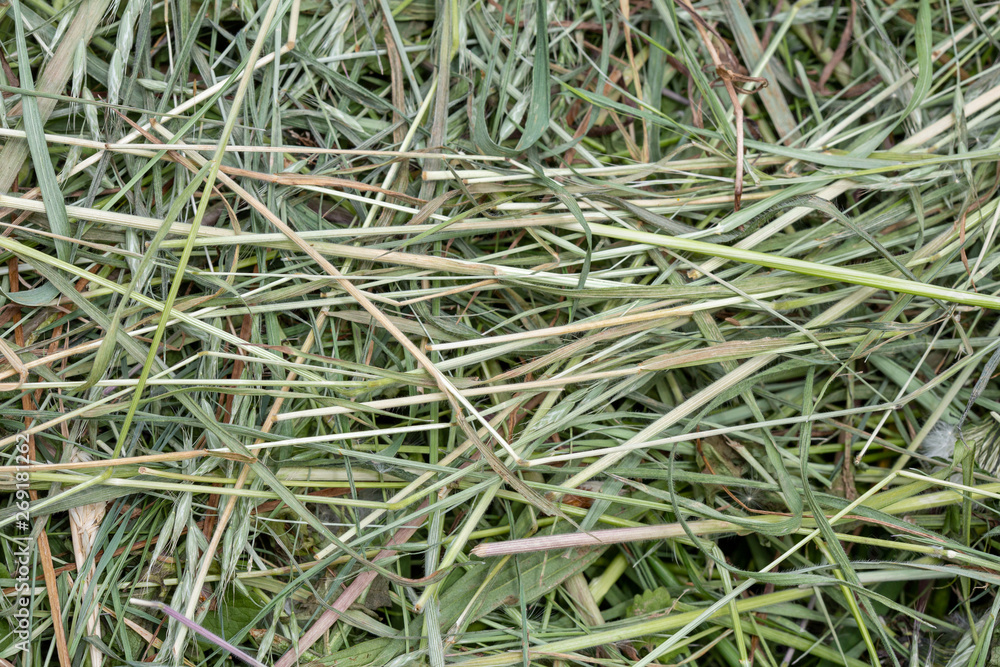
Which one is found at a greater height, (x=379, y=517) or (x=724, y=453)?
(x=724, y=453)

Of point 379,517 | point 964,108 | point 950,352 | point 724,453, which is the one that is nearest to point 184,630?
point 379,517

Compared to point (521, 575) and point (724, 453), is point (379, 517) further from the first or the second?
point (724, 453)

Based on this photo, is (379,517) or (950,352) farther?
(950,352)

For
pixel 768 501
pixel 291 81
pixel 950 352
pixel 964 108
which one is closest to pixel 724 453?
pixel 768 501

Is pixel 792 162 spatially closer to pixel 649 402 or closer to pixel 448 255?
pixel 649 402

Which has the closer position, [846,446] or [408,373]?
[408,373]

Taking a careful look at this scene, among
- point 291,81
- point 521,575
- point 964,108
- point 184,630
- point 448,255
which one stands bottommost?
point 184,630

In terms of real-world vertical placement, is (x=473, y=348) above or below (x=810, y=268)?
below

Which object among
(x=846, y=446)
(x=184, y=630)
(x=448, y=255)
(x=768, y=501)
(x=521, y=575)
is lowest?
(x=184, y=630)

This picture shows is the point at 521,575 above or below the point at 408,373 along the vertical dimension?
below
